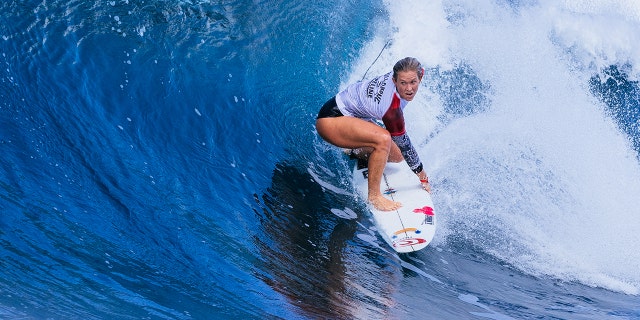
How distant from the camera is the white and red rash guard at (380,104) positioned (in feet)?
16.7

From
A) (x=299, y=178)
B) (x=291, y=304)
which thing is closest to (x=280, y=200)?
(x=299, y=178)

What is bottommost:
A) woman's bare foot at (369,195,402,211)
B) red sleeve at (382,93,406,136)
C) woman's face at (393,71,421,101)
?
woman's bare foot at (369,195,402,211)

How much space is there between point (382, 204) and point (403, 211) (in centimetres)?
18

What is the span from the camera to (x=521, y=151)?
710 cm

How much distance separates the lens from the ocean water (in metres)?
3.85

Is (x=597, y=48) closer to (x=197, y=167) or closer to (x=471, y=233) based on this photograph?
(x=471, y=233)

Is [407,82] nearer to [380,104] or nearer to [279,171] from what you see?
[380,104]

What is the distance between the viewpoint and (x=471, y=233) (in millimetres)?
5703

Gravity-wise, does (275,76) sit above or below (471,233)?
above

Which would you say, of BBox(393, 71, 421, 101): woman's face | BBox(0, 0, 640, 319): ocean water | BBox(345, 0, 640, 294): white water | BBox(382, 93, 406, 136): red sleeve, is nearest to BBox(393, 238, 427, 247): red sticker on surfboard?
BBox(0, 0, 640, 319): ocean water

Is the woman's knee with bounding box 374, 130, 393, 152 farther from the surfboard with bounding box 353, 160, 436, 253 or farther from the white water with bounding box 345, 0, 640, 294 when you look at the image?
the white water with bounding box 345, 0, 640, 294

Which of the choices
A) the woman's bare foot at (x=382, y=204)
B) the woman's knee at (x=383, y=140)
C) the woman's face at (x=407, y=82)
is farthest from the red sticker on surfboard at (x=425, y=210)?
the woman's face at (x=407, y=82)

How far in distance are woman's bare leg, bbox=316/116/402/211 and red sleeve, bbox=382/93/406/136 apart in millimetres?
85

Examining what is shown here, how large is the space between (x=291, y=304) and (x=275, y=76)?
356cm
